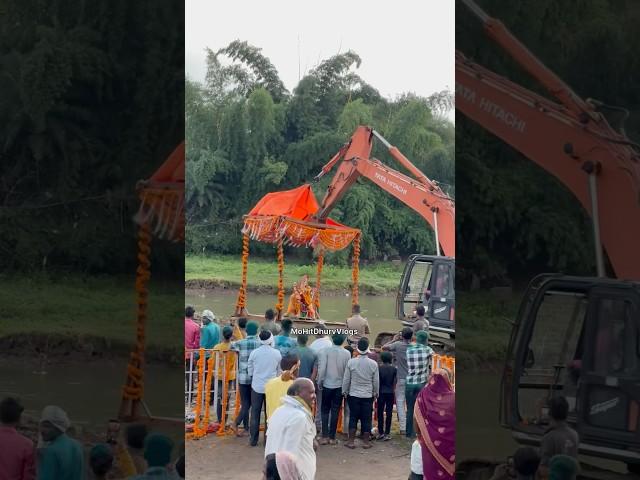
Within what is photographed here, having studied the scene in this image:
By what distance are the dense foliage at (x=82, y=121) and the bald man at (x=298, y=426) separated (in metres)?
2.45

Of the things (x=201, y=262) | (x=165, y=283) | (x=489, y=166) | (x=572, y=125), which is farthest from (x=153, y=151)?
A: (x=201, y=262)

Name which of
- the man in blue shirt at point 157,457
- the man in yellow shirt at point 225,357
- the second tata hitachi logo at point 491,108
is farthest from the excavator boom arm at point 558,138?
the man in yellow shirt at point 225,357

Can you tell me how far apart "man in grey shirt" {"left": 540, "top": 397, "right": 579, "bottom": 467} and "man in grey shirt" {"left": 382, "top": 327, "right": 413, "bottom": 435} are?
6.32m

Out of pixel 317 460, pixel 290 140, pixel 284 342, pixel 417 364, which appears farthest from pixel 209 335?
pixel 290 140

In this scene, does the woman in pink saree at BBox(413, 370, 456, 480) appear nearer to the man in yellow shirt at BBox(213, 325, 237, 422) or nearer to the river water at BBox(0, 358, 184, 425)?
the river water at BBox(0, 358, 184, 425)

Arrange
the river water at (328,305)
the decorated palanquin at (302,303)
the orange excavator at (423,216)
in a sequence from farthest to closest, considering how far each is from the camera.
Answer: the river water at (328,305), the decorated palanquin at (302,303), the orange excavator at (423,216)

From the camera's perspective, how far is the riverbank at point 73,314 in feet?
12.2

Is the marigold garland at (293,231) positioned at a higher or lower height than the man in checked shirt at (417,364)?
higher

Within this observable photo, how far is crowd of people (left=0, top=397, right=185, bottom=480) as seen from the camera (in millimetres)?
3525

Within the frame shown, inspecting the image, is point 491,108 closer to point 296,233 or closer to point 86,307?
point 86,307

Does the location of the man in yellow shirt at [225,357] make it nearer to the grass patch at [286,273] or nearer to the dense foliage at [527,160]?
the dense foliage at [527,160]

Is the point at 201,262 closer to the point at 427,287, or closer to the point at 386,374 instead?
the point at 427,287

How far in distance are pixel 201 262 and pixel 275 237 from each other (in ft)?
30.4

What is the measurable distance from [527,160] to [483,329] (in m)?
0.66
